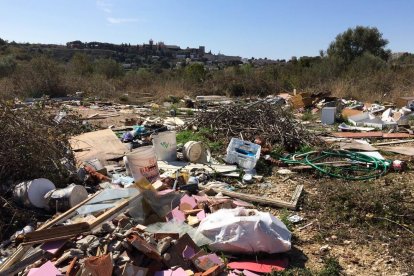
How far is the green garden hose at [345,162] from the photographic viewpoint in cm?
639

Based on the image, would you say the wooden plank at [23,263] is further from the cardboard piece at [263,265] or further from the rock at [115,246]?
the cardboard piece at [263,265]

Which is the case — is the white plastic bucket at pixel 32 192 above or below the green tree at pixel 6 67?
below

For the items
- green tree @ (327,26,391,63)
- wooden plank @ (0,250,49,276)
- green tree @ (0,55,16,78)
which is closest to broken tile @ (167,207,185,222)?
wooden plank @ (0,250,49,276)

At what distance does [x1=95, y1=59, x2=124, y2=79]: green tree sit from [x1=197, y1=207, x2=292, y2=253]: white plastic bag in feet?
73.4

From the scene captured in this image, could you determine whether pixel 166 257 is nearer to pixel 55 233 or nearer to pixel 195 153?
pixel 55 233

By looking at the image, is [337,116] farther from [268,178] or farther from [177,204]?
[177,204]

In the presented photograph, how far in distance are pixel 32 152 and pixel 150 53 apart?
5394cm

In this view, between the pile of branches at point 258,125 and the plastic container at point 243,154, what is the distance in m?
1.06

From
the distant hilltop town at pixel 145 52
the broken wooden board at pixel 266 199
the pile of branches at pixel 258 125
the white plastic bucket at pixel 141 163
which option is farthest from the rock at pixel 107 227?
the distant hilltop town at pixel 145 52

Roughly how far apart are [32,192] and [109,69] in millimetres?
22093

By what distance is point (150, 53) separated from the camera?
5712 centimetres

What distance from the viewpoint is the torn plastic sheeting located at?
12.5 ft

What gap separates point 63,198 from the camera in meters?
4.46

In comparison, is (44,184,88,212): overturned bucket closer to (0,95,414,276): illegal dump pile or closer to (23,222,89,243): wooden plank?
(0,95,414,276): illegal dump pile
